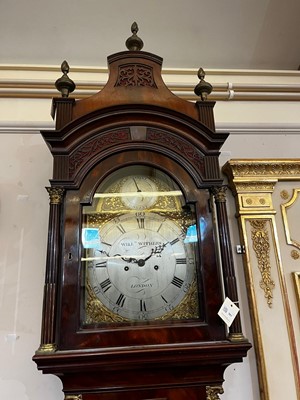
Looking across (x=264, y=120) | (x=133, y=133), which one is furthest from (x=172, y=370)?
(x=264, y=120)

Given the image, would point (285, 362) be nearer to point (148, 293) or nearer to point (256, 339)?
point (256, 339)

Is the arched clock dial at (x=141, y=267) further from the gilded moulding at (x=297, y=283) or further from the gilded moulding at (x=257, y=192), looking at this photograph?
the gilded moulding at (x=297, y=283)

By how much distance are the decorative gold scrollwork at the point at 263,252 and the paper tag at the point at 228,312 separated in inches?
12.0

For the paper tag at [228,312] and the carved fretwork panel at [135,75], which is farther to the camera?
the carved fretwork panel at [135,75]

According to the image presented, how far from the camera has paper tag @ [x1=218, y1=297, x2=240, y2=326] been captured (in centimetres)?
83

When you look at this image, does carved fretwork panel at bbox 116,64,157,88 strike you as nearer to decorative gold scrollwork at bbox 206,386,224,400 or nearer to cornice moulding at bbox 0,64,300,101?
cornice moulding at bbox 0,64,300,101

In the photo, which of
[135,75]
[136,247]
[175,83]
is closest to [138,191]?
[136,247]

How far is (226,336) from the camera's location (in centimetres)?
83

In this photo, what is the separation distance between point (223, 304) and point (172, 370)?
195mm

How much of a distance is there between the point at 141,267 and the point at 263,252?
460 mm

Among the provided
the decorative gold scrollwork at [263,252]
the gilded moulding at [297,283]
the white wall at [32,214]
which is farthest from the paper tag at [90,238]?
the gilded moulding at [297,283]

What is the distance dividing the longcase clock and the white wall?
0.86 feet

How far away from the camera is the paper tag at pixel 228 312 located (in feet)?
2.72

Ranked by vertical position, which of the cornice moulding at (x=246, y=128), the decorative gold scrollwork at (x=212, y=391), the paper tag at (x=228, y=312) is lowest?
the decorative gold scrollwork at (x=212, y=391)
